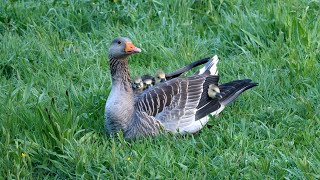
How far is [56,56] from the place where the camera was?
938cm

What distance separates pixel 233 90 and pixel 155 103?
2.74 feet

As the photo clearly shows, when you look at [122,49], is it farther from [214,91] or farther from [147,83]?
[214,91]

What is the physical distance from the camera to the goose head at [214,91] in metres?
8.00

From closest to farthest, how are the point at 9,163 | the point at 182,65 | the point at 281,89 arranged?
1. the point at 9,163
2. the point at 281,89
3. the point at 182,65

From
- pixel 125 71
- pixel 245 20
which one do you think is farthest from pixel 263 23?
pixel 125 71

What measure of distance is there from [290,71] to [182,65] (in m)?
1.25

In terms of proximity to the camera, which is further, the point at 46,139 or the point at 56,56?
the point at 56,56

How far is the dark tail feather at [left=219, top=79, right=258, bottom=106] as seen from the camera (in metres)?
8.05

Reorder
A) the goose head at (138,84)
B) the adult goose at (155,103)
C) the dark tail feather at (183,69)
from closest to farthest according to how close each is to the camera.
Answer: the adult goose at (155,103) → the goose head at (138,84) → the dark tail feather at (183,69)

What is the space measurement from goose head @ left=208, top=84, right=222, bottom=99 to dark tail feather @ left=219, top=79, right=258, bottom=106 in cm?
5

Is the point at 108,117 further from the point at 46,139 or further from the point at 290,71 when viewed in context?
the point at 290,71

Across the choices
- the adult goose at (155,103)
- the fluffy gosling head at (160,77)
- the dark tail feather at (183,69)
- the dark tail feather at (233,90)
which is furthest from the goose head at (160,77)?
the dark tail feather at (233,90)

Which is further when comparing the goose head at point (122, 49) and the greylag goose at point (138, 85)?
the greylag goose at point (138, 85)

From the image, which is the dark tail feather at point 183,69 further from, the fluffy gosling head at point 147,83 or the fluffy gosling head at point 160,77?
the fluffy gosling head at point 147,83
